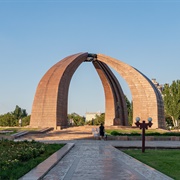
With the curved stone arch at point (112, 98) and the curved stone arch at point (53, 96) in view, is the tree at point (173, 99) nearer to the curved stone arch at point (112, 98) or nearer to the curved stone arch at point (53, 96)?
the curved stone arch at point (112, 98)

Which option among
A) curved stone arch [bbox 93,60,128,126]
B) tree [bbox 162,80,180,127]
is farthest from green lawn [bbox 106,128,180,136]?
tree [bbox 162,80,180,127]

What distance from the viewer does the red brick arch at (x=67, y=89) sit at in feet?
80.3

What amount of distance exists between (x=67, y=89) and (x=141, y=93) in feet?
22.6

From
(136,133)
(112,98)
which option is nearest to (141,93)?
(112,98)

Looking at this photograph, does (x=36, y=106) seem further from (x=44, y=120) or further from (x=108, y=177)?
(x=108, y=177)

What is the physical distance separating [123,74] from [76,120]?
40.9 metres

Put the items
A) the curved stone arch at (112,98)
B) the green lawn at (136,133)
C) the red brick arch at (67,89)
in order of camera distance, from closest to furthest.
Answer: the green lawn at (136,133) < the red brick arch at (67,89) < the curved stone arch at (112,98)

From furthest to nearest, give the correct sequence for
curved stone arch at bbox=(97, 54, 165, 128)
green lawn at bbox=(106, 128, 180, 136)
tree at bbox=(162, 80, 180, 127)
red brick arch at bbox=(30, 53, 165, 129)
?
1. tree at bbox=(162, 80, 180, 127)
2. curved stone arch at bbox=(97, 54, 165, 128)
3. red brick arch at bbox=(30, 53, 165, 129)
4. green lawn at bbox=(106, 128, 180, 136)

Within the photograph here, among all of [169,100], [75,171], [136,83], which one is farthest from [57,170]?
[169,100]

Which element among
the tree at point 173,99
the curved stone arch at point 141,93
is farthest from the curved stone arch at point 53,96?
the tree at point 173,99

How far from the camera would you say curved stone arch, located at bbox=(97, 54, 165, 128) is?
2645cm

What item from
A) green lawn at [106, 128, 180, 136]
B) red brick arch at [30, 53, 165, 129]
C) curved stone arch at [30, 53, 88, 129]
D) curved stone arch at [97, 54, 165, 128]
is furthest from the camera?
curved stone arch at [97, 54, 165, 128]

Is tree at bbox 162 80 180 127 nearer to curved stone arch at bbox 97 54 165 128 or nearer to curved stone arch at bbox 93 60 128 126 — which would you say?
curved stone arch at bbox 93 60 128 126

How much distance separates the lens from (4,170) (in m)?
5.68
